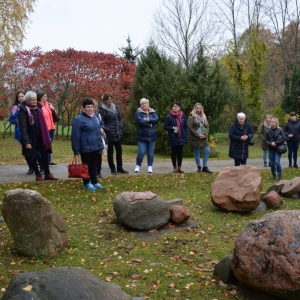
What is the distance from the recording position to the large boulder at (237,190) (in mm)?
7383

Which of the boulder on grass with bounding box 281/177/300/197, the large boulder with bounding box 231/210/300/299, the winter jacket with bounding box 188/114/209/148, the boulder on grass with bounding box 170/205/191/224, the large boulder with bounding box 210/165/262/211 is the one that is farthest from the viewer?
the winter jacket with bounding box 188/114/209/148

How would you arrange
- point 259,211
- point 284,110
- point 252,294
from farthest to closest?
point 284,110 → point 259,211 → point 252,294

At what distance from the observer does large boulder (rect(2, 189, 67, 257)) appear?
4977 mm

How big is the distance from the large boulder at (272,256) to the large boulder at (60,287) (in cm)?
170

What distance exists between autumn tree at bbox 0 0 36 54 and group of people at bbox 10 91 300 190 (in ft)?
28.4

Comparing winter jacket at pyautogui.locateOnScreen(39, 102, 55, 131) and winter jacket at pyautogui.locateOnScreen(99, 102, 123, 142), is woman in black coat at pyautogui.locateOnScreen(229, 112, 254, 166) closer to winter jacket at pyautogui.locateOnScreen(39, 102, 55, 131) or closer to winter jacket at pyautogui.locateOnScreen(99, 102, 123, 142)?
winter jacket at pyautogui.locateOnScreen(99, 102, 123, 142)

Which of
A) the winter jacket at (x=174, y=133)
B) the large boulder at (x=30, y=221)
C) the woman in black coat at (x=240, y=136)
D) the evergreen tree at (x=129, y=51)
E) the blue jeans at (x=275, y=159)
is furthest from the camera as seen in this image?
the evergreen tree at (x=129, y=51)

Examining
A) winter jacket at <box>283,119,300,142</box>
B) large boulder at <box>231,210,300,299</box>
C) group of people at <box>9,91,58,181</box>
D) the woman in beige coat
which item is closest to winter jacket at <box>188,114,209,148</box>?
the woman in beige coat

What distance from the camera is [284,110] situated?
99.6ft

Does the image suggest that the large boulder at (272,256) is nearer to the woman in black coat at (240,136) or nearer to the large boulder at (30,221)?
the large boulder at (30,221)

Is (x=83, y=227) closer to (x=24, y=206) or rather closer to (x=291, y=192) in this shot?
(x=24, y=206)

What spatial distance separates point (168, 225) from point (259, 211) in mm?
2167

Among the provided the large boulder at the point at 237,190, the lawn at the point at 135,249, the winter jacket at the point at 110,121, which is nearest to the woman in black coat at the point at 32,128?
the lawn at the point at 135,249

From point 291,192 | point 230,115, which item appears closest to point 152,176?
point 291,192
